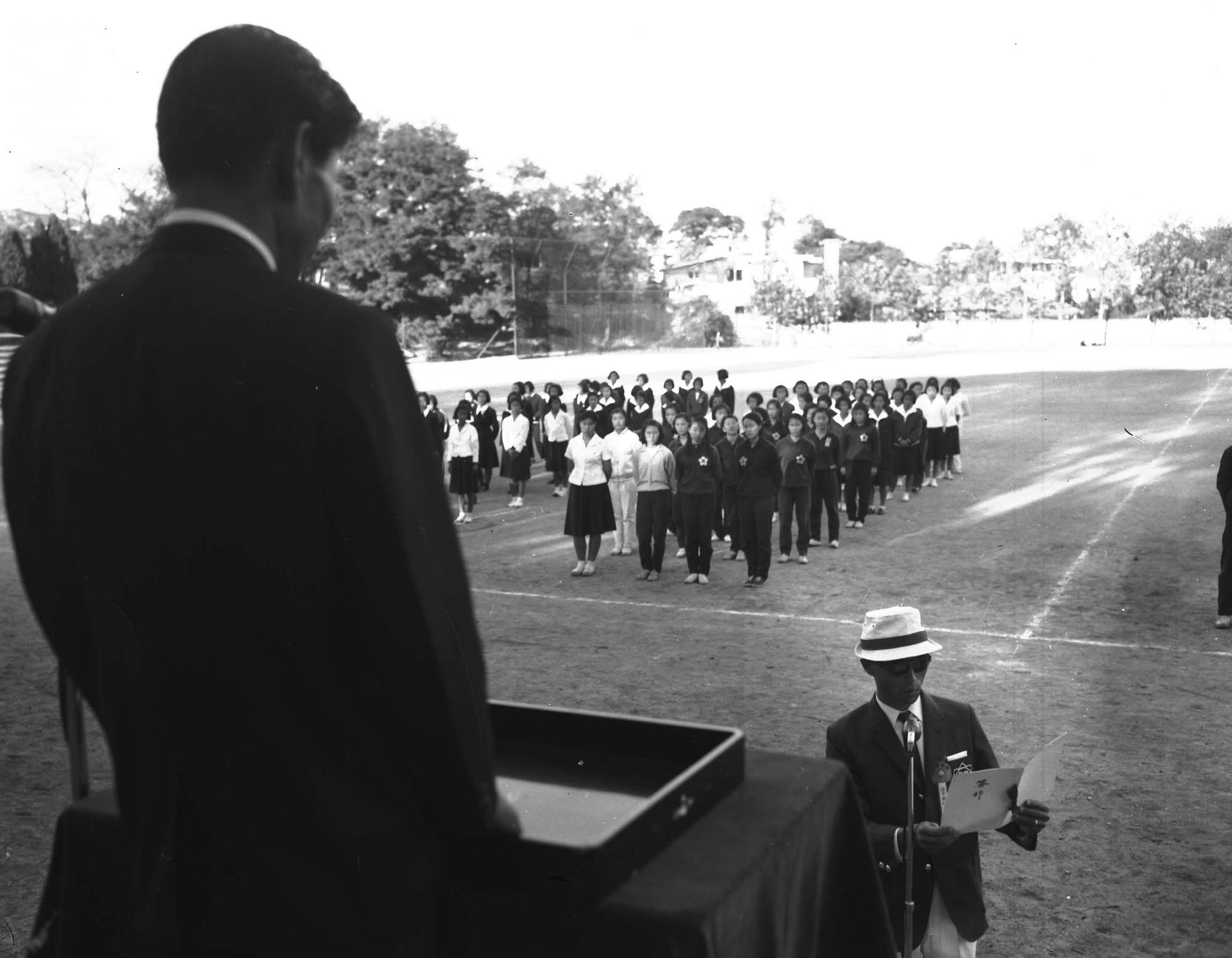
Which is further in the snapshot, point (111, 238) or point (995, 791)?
point (111, 238)

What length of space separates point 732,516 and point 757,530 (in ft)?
6.42

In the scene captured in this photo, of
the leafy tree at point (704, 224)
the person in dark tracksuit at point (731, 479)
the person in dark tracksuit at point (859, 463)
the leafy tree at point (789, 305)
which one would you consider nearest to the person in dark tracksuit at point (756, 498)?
the person in dark tracksuit at point (731, 479)

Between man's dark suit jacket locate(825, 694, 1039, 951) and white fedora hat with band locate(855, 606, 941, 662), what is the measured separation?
0.51 ft

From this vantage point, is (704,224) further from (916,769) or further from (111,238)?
(916,769)

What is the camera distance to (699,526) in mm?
13352

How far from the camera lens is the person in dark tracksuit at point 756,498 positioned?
13062 millimetres

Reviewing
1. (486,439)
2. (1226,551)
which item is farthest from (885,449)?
→ (1226,551)

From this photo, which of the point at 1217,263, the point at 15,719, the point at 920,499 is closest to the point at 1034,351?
the point at 1217,263

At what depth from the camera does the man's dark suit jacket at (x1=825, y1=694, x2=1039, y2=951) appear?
3436mm

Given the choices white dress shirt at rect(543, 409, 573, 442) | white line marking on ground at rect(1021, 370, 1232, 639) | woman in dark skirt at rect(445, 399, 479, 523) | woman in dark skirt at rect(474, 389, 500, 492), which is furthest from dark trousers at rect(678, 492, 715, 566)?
white dress shirt at rect(543, 409, 573, 442)

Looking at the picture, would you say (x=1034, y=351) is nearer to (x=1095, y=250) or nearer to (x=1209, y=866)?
(x=1095, y=250)

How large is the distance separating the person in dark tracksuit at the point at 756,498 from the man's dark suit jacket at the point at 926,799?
9247 millimetres

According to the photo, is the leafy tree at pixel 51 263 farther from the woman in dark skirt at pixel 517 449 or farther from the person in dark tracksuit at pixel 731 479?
the person in dark tracksuit at pixel 731 479

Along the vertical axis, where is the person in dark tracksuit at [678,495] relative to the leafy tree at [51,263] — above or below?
below
